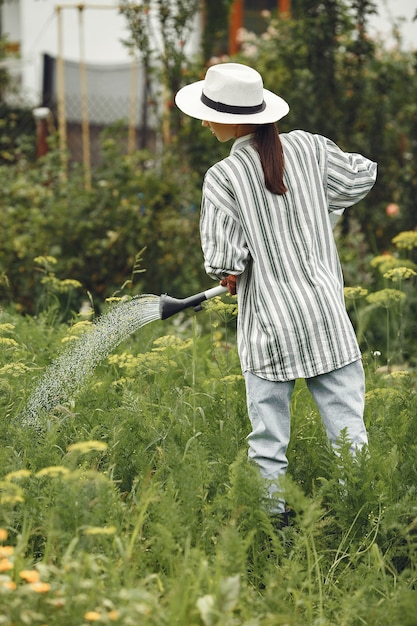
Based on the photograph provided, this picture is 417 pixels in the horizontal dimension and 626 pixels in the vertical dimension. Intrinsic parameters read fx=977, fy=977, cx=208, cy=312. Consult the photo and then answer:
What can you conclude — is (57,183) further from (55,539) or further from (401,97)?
(55,539)

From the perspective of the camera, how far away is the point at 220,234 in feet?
10.4

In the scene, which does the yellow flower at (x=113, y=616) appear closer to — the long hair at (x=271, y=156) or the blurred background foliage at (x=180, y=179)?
the long hair at (x=271, y=156)

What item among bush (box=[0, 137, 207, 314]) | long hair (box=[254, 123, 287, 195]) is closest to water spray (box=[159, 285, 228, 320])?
long hair (box=[254, 123, 287, 195])

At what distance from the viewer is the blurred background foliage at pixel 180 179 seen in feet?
20.5

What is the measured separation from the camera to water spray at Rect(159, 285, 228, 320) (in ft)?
11.1

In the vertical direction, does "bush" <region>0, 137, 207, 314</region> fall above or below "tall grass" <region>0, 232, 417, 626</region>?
below

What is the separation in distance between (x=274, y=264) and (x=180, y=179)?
3.55 metres

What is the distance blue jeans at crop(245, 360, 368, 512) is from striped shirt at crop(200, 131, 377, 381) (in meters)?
0.06

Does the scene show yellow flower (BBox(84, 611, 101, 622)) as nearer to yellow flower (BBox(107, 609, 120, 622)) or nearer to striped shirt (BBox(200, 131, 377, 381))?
yellow flower (BBox(107, 609, 120, 622))

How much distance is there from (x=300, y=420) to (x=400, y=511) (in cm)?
74

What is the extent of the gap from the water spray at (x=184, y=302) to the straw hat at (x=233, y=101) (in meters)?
0.58

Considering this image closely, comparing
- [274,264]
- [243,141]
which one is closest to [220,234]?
[274,264]

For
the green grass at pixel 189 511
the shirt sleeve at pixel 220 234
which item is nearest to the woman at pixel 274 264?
the shirt sleeve at pixel 220 234

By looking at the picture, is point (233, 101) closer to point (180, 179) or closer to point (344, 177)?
point (344, 177)
